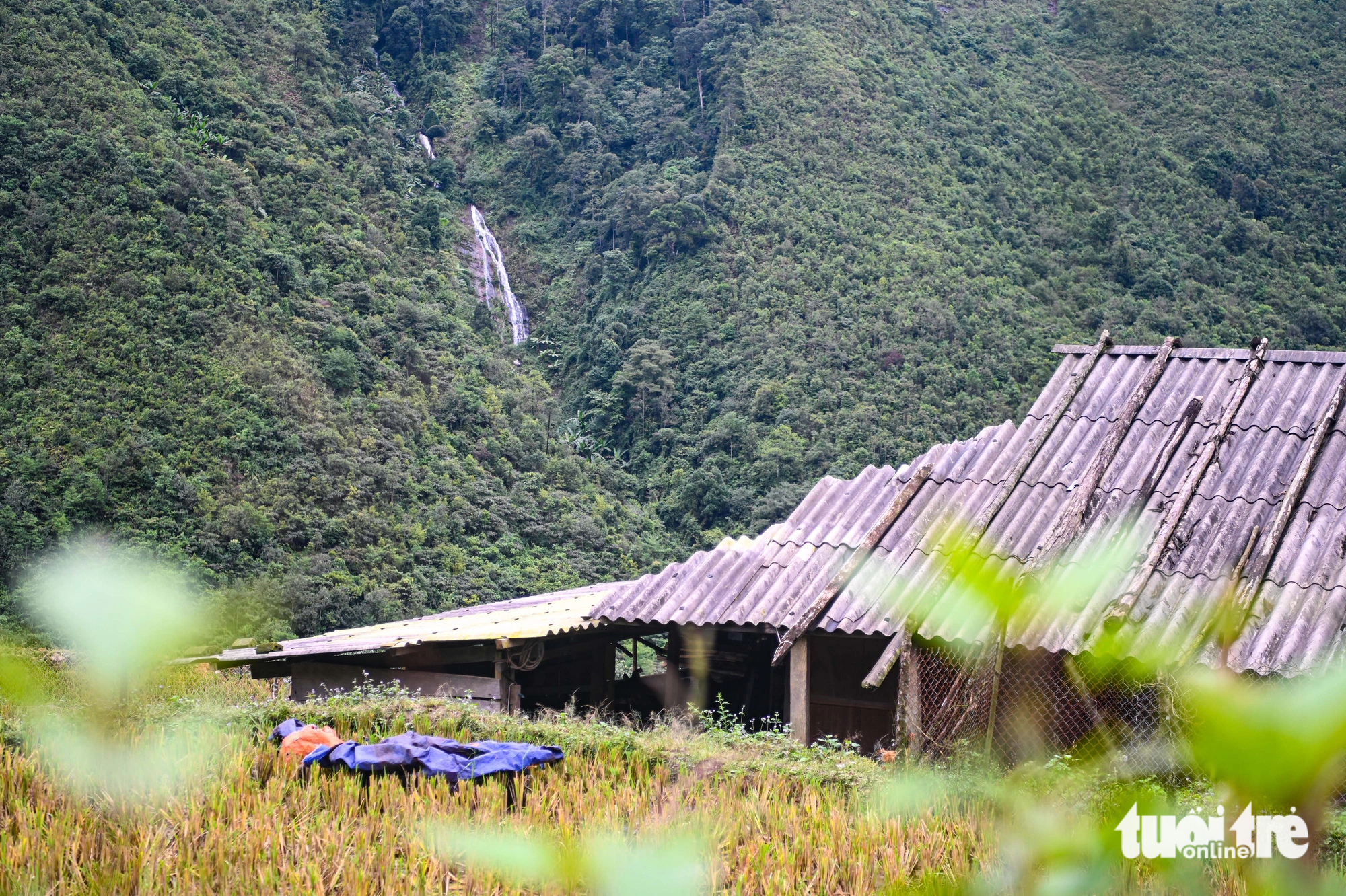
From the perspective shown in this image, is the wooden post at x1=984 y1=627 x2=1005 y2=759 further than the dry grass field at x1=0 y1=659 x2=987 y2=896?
No

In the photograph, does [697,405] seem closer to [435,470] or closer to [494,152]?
[435,470]

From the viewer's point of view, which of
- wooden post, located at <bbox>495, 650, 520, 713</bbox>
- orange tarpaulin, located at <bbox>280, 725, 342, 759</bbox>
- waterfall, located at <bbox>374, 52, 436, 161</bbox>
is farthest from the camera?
waterfall, located at <bbox>374, 52, 436, 161</bbox>

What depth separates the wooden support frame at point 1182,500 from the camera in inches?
281

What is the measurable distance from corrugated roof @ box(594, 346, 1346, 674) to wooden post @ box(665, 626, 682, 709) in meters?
1.04

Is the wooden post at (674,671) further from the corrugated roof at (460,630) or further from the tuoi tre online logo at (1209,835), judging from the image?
the tuoi tre online logo at (1209,835)

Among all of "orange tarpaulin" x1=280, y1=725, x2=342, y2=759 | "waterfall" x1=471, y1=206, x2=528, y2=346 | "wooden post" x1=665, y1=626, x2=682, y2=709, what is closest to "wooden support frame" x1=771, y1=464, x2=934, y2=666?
"wooden post" x1=665, y1=626, x2=682, y2=709

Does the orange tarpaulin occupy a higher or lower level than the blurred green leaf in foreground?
lower

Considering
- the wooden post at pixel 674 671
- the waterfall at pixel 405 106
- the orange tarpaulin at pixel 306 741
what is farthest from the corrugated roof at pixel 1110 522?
the waterfall at pixel 405 106

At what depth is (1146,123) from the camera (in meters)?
48.0

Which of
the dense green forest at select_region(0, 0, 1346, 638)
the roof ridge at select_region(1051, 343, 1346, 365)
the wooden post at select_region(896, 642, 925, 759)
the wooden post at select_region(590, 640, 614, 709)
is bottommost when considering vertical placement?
the wooden post at select_region(590, 640, 614, 709)

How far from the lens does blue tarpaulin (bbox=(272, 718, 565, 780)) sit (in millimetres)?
5469

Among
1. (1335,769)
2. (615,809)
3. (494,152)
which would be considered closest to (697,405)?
(494,152)

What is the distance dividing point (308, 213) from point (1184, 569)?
1416 inches

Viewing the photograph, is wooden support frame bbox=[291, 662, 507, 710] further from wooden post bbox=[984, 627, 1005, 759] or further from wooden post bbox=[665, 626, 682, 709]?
wooden post bbox=[984, 627, 1005, 759]
